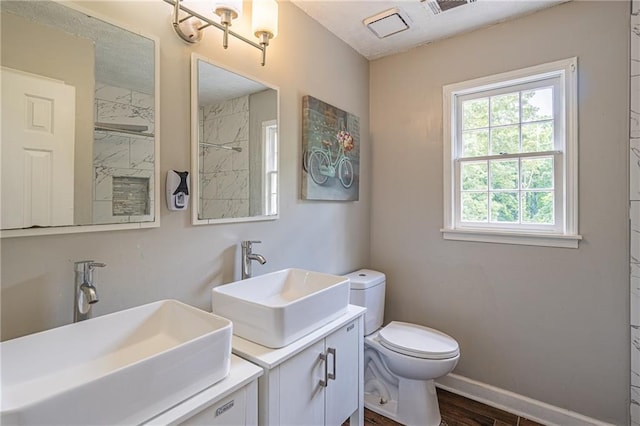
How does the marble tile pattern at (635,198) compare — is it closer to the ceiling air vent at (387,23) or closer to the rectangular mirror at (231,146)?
the ceiling air vent at (387,23)

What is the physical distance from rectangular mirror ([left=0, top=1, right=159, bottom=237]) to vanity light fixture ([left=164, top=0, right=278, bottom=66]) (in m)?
0.14

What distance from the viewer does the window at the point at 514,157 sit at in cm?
183

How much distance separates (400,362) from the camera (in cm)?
181

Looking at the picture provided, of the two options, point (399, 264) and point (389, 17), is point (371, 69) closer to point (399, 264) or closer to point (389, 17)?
point (389, 17)

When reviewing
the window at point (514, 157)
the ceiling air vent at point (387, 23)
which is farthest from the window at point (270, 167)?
the window at point (514, 157)

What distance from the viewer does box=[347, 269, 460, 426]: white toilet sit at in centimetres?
178

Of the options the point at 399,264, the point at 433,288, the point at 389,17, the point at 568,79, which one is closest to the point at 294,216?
the point at 399,264

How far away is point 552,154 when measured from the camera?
1887 mm

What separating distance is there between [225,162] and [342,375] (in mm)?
1099

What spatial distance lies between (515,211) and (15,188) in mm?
2387

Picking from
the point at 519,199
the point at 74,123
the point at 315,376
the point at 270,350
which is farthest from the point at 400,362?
the point at 74,123

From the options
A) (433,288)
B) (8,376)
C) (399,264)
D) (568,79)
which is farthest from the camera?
(399,264)

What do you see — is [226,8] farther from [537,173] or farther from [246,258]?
[537,173]

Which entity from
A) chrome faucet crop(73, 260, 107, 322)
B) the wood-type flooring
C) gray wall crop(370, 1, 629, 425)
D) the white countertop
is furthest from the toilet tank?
chrome faucet crop(73, 260, 107, 322)
